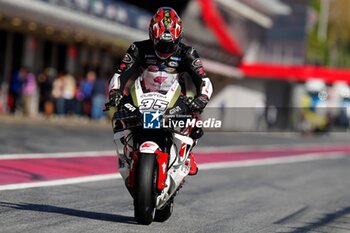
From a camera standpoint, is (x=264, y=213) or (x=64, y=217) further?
(x=264, y=213)

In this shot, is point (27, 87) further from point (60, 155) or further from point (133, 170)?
point (133, 170)

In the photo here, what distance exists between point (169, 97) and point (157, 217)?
121 cm

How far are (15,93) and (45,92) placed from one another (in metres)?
1.30

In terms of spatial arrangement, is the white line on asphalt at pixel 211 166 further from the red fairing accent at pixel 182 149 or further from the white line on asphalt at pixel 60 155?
the red fairing accent at pixel 182 149

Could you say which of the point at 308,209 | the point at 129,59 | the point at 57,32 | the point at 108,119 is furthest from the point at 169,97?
the point at 108,119

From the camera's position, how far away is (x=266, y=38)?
2238 inches

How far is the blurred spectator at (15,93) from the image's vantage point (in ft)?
82.4

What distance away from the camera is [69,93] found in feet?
86.9

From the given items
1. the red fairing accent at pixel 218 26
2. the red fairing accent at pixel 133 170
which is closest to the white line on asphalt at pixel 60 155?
the red fairing accent at pixel 133 170

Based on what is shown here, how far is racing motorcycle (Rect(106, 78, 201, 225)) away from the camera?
21.9 ft

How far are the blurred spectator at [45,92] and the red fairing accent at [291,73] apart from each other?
78.1 feet

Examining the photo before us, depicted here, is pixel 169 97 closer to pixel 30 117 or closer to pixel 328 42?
pixel 30 117

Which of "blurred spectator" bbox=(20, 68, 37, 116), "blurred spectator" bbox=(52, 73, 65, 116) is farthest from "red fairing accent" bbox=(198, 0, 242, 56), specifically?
"blurred spectator" bbox=(20, 68, 37, 116)

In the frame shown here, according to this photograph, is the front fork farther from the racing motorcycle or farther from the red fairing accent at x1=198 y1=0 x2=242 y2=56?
the red fairing accent at x1=198 y1=0 x2=242 y2=56
